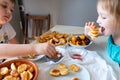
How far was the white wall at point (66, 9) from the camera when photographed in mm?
2182

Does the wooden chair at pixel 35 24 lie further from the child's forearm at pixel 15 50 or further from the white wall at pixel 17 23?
the child's forearm at pixel 15 50

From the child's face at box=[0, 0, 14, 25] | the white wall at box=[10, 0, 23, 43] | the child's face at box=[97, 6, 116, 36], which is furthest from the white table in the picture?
the white wall at box=[10, 0, 23, 43]

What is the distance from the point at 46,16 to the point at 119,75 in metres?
1.49

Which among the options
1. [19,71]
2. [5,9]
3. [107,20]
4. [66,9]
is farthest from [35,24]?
[19,71]

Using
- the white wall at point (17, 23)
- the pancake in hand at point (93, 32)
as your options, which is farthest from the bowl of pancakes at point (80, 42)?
the white wall at point (17, 23)

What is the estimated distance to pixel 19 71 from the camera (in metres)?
0.77

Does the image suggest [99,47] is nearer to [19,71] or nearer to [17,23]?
[19,71]

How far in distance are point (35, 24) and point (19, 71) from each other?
4.95ft

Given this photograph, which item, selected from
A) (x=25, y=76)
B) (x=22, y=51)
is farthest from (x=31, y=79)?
(x=22, y=51)

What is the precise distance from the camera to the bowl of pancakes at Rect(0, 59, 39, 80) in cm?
73

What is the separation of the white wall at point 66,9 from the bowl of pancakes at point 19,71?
1485 millimetres

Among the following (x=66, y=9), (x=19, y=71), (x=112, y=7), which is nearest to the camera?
(x=19, y=71)

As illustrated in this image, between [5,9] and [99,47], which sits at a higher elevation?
[5,9]

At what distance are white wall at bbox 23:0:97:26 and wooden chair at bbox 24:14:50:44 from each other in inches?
3.3
